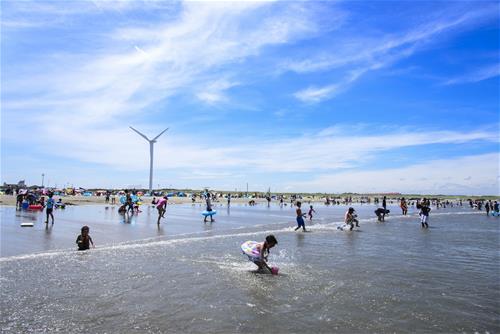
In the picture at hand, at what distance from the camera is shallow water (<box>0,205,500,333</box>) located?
703 cm

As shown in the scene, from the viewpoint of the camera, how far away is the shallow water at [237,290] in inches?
277

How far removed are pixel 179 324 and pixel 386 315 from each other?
445cm

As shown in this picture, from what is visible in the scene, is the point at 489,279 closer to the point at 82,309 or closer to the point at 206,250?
the point at 206,250

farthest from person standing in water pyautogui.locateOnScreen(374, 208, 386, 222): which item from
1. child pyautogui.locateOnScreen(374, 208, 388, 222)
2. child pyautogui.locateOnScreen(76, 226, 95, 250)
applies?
child pyautogui.locateOnScreen(76, 226, 95, 250)

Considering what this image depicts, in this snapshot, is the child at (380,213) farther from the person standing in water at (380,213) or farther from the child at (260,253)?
the child at (260,253)

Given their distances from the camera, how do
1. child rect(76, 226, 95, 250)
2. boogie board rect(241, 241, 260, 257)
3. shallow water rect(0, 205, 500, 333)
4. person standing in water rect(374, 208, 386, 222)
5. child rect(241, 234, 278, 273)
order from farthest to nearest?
person standing in water rect(374, 208, 386, 222)
child rect(76, 226, 95, 250)
boogie board rect(241, 241, 260, 257)
child rect(241, 234, 278, 273)
shallow water rect(0, 205, 500, 333)

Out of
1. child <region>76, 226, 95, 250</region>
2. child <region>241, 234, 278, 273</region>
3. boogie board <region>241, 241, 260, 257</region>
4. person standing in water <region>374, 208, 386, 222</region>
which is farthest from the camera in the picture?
person standing in water <region>374, 208, 386, 222</region>

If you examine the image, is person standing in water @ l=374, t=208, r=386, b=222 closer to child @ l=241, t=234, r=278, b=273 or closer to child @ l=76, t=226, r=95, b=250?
child @ l=241, t=234, r=278, b=273

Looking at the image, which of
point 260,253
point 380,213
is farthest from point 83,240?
point 380,213

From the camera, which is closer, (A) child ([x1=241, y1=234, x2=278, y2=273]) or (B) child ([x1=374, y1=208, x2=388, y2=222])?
(A) child ([x1=241, y1=234, x2=278, y2=273])

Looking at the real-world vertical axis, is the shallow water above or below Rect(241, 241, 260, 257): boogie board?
below

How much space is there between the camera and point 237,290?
9.33 m

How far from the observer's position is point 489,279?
444 inches

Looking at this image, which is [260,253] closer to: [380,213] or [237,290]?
[237,290]
